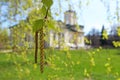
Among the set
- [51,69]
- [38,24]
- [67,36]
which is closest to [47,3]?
[38,24]

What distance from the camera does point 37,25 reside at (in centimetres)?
63

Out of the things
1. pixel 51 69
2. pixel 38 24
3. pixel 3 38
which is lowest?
pixel 51 69

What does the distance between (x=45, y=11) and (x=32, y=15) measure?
941 centimetres

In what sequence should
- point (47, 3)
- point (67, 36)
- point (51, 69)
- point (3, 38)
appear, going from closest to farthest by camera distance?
point (47, 3) → point (67, 36) → point (51, 69) → point (3, 38)

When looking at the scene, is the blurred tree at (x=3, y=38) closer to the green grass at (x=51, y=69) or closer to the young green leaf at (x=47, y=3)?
the green grass at (x=51, y=69)

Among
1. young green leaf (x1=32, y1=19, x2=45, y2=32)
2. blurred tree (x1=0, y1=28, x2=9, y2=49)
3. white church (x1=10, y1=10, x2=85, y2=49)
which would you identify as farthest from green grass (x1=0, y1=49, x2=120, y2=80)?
young green leaf (x1=32, y1=19, x2=45, y2=32)

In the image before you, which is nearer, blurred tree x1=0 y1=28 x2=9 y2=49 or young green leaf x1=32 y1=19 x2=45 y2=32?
young green leaf x1=32 y1=19 x2=45 y2=32

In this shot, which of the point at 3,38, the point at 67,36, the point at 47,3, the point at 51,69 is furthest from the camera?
the point at 3,38

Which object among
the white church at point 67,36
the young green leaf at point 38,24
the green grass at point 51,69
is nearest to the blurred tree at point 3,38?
the white church at point 67,36

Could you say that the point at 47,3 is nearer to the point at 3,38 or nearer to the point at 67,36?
the point at 67,36

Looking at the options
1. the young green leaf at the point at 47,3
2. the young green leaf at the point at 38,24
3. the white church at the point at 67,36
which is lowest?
the young green leaf at the point at 38,24

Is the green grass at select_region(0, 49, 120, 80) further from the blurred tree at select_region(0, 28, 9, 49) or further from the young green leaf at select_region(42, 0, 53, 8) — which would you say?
the young green leaf at select_region(42, 0, 53, 8)

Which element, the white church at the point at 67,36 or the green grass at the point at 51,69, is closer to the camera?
the green grass at the point at 51,69

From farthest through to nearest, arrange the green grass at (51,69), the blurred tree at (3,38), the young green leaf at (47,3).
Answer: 1. the blurred tree at (3,38)
2. the green grass at (51,69)
3. the young green leaf at (47,3)
